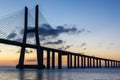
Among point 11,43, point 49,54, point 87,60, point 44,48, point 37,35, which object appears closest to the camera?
point 11,43

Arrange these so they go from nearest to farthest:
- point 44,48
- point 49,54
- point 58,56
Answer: point 44,48 < point 49,54 < point 58,56

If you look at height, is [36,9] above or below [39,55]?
above

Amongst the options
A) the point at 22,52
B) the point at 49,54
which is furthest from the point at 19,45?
the point at 49,54

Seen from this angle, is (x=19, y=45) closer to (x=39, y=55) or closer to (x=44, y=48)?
(x=39, y=55)

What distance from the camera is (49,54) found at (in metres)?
96.0

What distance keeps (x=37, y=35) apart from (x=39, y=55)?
5732 millimetres

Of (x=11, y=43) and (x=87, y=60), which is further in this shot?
(x=87, y=60)

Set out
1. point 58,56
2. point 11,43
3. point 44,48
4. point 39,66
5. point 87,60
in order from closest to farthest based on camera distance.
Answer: point 11,43, point 39,66, point 44,48, point 58,56, point 87,60

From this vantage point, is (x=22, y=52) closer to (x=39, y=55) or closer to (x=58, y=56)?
(x=39, y=55)

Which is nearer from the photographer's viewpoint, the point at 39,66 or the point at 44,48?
the point at 39,66

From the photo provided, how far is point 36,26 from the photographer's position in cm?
7581

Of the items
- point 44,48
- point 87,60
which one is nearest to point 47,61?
point 44,48

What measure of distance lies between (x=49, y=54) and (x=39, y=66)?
1606 cm

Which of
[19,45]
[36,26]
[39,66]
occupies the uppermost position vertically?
[36,26]
